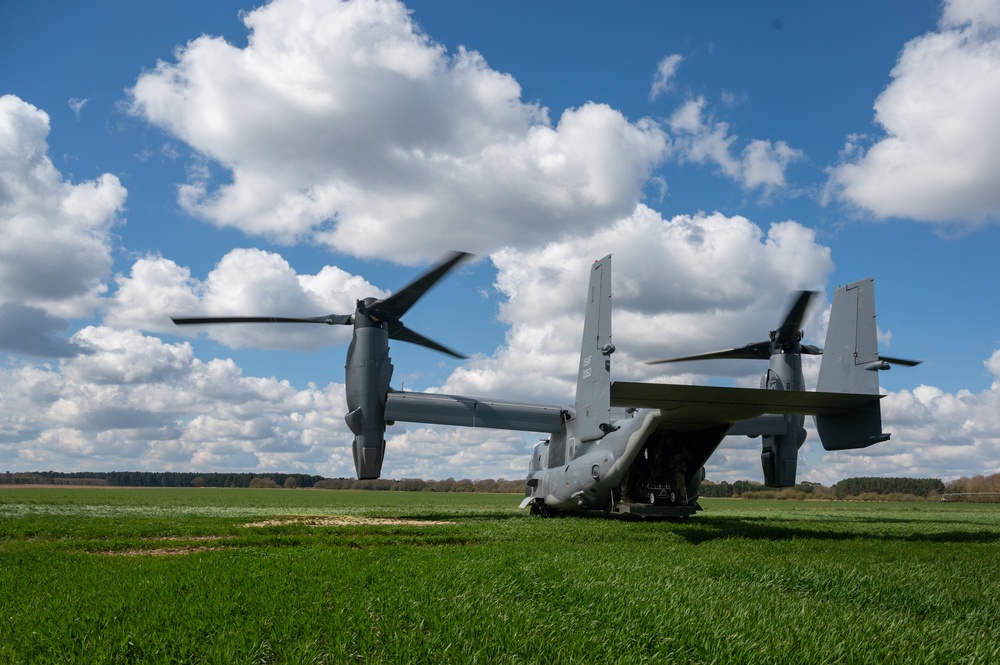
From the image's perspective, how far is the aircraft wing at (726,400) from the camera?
548 inches

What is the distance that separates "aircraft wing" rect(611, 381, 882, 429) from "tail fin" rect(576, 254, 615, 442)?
77 centimetres

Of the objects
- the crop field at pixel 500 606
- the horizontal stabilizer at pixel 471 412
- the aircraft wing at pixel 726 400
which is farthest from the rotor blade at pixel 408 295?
the crop field at pixel 500 606

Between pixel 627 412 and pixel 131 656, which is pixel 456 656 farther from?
pixel 627 412

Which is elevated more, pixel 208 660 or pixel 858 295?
pixel 858 295

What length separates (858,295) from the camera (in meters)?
17.2

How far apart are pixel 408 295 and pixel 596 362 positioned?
808 centimetres

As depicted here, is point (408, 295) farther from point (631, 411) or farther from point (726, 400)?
point (726, 400)

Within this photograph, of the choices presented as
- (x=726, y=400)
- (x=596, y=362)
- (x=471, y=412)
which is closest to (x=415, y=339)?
(x=471, y=412)

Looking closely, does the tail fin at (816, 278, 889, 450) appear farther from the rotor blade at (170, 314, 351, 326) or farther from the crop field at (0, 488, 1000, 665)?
the rotor blade at (170, 314, 351, 326)

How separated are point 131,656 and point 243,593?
1706 millimetres

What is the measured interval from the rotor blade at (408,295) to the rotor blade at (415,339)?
2.02ft

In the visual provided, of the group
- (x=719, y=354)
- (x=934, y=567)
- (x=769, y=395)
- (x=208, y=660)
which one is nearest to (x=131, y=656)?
(x=208, y=660)

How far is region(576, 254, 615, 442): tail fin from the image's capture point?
15.7 meters

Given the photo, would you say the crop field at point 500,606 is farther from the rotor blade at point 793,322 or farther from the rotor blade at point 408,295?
the rotor blade at point 793,322
